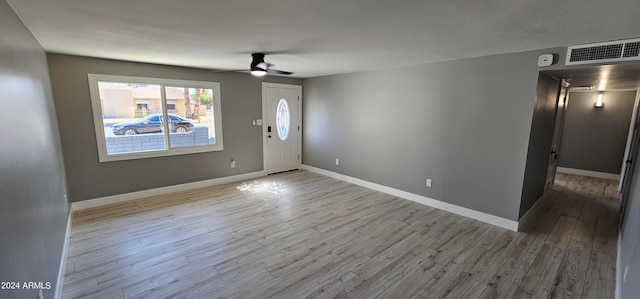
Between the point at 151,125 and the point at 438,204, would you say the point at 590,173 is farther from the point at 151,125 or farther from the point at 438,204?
the point at 151,125

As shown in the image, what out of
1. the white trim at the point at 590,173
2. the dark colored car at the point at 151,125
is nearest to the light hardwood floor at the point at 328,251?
the dark colored car at the point at 151,125

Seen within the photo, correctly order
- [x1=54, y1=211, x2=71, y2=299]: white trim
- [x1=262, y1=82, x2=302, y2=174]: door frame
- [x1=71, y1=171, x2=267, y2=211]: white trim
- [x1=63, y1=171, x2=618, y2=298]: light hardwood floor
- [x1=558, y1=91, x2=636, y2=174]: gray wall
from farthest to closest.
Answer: [x1=558, y1=91, x2=636, y2=174]: gray wall → [x1=262, y1=82, x2=302, y2=174]: door frame → [x1=71, y1=171, x2=267, y2=211]: white trim → [x1=63, y1=171, x2=618, y2=298]: light hardwood floor → [x1=54, y1=211, x2=71, y2=299]: white trim

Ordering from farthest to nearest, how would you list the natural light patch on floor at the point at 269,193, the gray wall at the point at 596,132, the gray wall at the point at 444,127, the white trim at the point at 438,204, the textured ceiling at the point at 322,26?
the gray wall at the point at 596,132, the natural light patch on floor at the point at 269,193, the white trim at the point at 438,204, the gray wall at the point at 444,127, the textured ceiling at the point at 322,26

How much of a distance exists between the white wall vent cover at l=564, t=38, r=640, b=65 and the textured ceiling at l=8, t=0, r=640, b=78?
0.36ft

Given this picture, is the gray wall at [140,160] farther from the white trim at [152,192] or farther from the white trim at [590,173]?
the white trim at [590,173]

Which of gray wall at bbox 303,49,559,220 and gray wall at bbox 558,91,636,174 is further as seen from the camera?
gray wall at bbox 558,91,636,174

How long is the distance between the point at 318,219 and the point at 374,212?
36.1 inches

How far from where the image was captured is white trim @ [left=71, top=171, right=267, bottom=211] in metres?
4.06

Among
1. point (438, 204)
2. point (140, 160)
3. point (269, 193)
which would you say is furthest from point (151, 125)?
point (438, 204)

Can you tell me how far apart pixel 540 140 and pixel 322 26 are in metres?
3.63

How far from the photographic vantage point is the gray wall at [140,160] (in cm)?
378

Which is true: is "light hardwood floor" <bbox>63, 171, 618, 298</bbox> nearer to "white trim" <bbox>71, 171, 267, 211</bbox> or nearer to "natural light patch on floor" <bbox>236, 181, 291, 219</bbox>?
"natural light patch on floor" <bbox>236, 181, 291, 219</bbox>

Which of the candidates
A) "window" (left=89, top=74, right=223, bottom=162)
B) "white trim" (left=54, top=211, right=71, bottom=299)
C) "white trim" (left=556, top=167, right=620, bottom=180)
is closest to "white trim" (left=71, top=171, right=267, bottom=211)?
"window" (left=89, top=74, right=223, bottom=162)

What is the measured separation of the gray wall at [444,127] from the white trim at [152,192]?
2.21 metres
